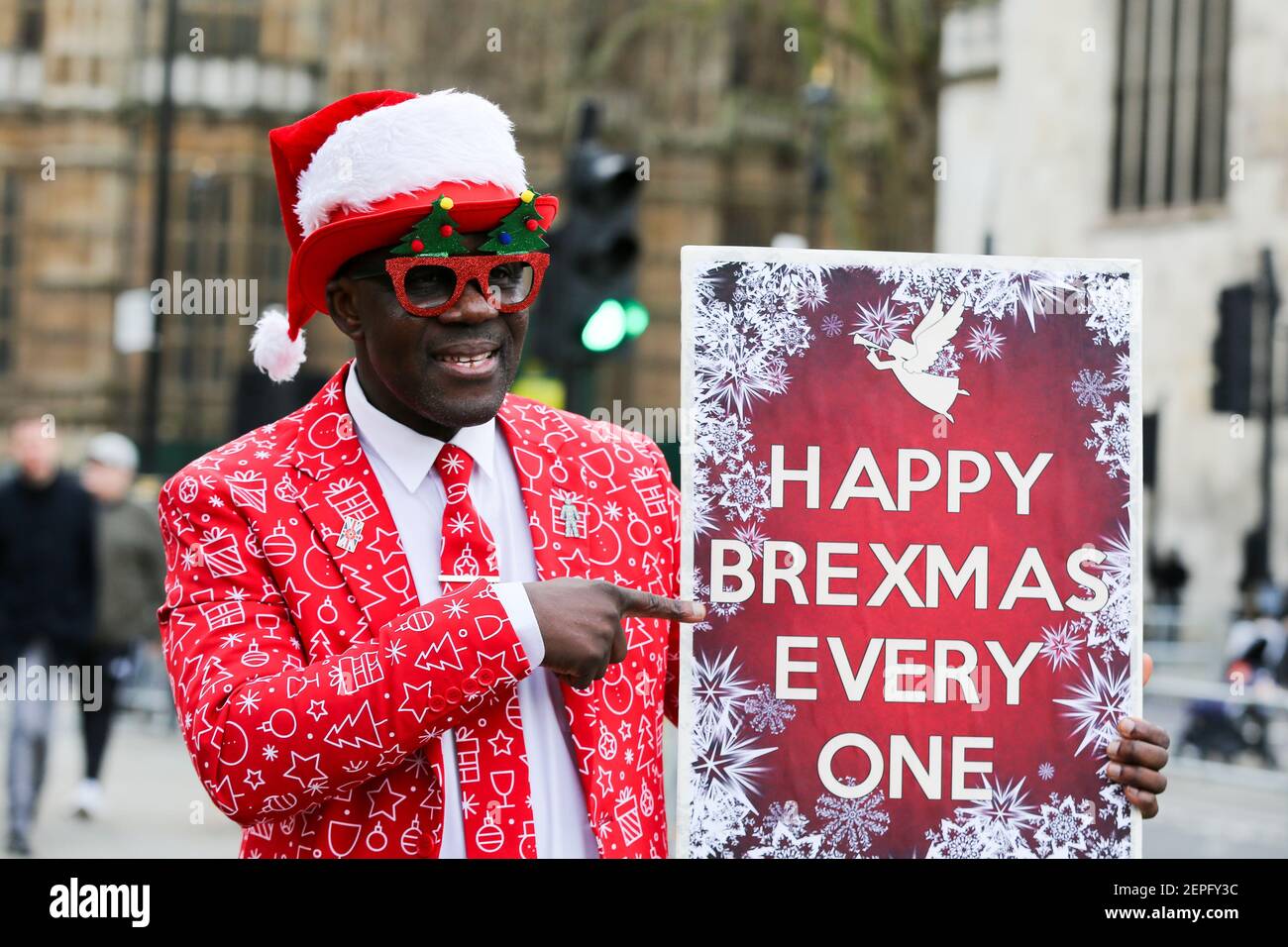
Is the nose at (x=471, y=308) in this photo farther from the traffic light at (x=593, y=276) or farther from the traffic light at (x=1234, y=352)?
the traffic light at (x=1234, y=352)

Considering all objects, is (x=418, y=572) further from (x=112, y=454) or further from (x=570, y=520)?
(x=112, y=454)

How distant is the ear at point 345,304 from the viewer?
2756 millimetres

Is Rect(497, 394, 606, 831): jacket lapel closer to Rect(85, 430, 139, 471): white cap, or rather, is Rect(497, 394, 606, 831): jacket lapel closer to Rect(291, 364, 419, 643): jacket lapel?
Rect(291, 364, 419, 643): jacket lapel

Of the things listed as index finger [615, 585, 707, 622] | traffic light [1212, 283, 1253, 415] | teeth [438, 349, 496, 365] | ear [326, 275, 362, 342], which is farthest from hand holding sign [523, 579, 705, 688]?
traffic light [1212, 283, 1253, 415]

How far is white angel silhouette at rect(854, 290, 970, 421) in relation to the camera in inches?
110

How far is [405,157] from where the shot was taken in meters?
2.71

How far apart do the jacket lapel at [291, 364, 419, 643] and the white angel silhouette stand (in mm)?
749

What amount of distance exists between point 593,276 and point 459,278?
6.98m

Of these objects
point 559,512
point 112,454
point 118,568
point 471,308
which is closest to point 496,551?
point 559,512

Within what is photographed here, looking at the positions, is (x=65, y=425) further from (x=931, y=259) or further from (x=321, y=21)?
(x=931, y=259)

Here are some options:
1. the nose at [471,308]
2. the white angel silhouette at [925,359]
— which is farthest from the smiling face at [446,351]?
the white angel silhouette at [925,359]

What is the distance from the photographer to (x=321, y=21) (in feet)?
112
